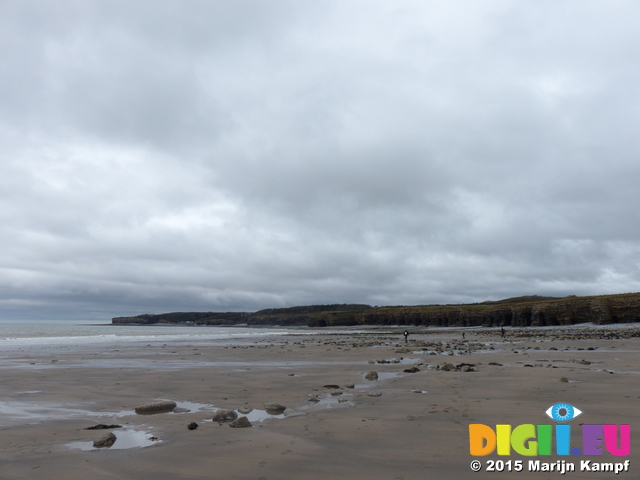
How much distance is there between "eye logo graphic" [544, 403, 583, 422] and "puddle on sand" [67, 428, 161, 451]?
691cm

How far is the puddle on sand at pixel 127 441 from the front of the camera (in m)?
6.32

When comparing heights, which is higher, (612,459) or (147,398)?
(612,459)

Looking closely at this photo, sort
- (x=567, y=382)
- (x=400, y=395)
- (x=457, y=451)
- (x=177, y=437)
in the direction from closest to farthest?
(x=457, y=451) → (x=177, y=437) → (x=400, y=395) → (x=567, y=382)

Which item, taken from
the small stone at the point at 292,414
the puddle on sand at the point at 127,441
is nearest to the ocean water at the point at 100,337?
the puddle on sand at the point at 127,441

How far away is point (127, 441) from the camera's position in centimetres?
664

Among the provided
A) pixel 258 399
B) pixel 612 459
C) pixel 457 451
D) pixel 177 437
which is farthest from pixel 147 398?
pixel 612 459

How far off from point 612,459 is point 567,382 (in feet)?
22.1

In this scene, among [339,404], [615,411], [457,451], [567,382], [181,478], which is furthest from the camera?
[567,382]

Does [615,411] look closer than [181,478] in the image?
No

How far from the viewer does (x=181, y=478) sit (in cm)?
499

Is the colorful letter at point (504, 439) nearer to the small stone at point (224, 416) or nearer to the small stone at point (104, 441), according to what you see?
the small stone at point (224, 416)

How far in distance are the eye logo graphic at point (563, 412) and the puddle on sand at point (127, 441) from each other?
272 inches

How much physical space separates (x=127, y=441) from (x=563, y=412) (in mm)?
7744

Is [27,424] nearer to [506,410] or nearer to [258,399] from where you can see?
[258,399]
